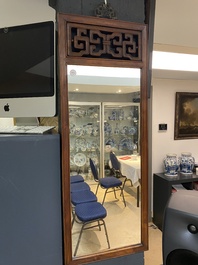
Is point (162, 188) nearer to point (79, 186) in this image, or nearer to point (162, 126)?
point (162, 126)

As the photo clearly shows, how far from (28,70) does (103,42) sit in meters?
0.31

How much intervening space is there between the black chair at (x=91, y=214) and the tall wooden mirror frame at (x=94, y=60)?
11cm

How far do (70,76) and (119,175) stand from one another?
2.05ft

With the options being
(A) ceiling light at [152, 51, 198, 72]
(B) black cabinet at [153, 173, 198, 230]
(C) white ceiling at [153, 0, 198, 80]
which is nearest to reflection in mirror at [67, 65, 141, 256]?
(C) white ceiling at [153, 0, 198, 80]

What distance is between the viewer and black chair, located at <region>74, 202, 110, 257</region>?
93 centimetres

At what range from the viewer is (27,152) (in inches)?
29.5

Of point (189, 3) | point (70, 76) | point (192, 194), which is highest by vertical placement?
point (189, 3)

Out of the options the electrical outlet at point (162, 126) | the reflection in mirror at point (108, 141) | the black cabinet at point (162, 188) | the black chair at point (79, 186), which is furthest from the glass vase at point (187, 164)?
the black chair at point (79, 186)

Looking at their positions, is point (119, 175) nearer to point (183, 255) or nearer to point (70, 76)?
point (183, 255)

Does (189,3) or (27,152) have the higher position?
(189,3)

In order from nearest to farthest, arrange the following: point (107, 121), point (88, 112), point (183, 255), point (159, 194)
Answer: point (183, 255)
point (88, 112)
point (107, 121)
point (159, 194)

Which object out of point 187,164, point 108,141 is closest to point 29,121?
point 108,141

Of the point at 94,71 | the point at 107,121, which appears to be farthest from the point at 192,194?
the point at 94,71

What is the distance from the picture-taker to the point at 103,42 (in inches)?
32.2
